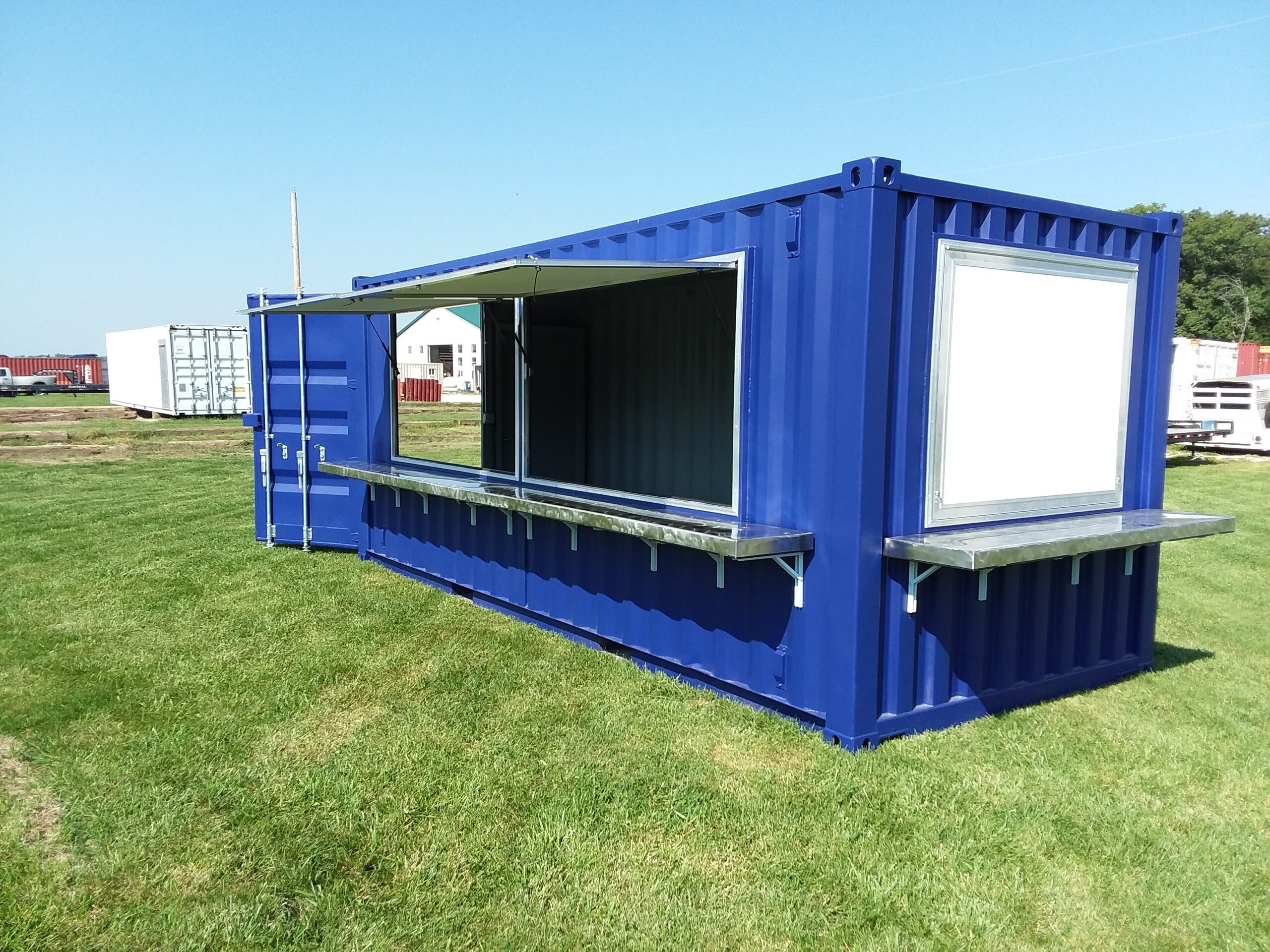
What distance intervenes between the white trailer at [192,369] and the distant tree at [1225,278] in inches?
1628

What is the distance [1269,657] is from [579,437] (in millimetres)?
5524

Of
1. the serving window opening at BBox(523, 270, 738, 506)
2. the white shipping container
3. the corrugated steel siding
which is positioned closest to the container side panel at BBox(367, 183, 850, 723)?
the serving window opening at BBox(523, 270, 738, 506)

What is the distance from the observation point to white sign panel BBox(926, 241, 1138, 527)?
14.9ft

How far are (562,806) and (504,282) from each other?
300 cm

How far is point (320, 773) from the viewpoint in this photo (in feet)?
13.6

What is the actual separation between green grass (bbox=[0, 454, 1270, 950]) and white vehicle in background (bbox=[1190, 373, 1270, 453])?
14656 mm

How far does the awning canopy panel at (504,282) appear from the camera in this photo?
4785 mm

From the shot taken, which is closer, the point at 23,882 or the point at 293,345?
the point at 23,882

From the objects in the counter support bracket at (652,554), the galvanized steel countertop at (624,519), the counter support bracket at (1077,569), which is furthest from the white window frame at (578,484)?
the counter support bracket at (1077,569)

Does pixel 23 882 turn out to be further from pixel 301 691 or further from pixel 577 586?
pixel 577 586

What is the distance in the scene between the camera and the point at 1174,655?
618cm

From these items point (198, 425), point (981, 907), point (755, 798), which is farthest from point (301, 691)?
point (198, 425)

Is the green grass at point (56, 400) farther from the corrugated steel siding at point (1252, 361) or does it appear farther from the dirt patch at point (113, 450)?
the corrugated steel siding at point (1252, 361)

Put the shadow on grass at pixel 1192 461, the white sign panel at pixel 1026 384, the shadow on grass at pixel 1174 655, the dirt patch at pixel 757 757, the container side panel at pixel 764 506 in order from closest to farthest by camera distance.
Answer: the dirt patch at pixel 757 757 → the container side panel at pixel 764 506 → the white sign panel at pixel 1026 384 → the shadow on grass at pixel 1174 655 → the shadow on grass at pixel 1192 461
